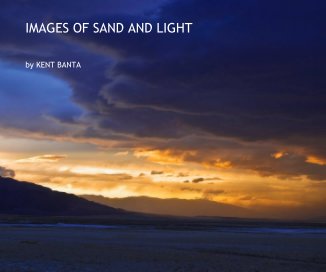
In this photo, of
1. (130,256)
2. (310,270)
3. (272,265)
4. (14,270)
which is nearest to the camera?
(14,270)

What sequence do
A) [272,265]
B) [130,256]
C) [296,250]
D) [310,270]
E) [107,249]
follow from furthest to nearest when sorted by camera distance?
1. [296,250]
2. [107,249]
3. [130,256]
4. [272,265]
5. [310,270]

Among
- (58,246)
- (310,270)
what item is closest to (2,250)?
(58,246)

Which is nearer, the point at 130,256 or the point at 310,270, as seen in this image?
the point at 310,270

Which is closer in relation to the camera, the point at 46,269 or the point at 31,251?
the point at 46,269

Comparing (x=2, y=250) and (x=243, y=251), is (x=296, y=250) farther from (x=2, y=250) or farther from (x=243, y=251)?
(x=2, y=250)

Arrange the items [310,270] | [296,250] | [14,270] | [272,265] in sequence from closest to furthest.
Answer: [14,270], [310,270], [272,265], [296,250]

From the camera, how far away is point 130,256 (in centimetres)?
3012

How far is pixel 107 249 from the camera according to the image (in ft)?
113

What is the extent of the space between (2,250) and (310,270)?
18.2 meters

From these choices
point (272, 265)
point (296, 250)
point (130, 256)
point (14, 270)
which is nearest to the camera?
point (14, 270)

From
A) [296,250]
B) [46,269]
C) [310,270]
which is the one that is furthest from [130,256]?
[296,250]

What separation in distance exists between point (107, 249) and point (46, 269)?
36.2 feet

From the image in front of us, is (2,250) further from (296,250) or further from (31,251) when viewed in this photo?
(296,250)

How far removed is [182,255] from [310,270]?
8417 millimetres
